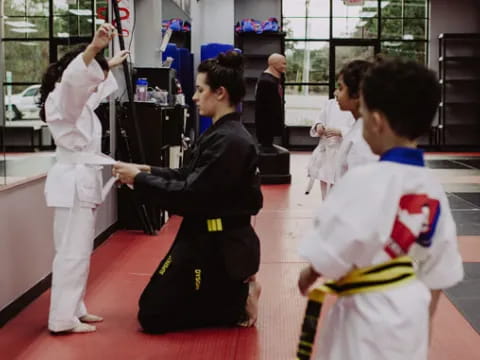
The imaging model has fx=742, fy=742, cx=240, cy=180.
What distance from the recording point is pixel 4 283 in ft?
12.8

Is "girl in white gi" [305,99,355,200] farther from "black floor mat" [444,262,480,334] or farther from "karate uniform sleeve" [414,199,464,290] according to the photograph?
"karate uniform sleeve" [414,199,464,290]

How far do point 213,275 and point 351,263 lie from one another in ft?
7.21

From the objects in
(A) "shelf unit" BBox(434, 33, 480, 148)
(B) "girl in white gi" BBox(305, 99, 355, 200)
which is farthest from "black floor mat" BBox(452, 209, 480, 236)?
(A) "shelf unit" BBox(434, 33, 480, 148)

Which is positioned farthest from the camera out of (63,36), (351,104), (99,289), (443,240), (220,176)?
(63,36)

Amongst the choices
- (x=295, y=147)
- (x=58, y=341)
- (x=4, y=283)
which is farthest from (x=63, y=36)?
(x=295, y=147)

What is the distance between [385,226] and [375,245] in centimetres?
5

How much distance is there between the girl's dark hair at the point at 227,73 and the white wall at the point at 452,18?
13.9 metres

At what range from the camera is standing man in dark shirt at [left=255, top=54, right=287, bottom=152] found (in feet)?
30.9

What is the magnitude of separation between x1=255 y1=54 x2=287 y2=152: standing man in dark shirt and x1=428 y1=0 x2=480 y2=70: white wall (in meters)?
7.95

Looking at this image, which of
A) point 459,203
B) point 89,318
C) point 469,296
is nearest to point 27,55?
point 89,318

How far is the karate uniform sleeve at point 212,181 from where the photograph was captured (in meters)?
3.42

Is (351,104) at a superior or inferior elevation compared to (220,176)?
superior

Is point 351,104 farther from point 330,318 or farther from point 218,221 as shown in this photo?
point 330,318

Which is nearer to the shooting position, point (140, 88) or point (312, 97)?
point (140, 88)
